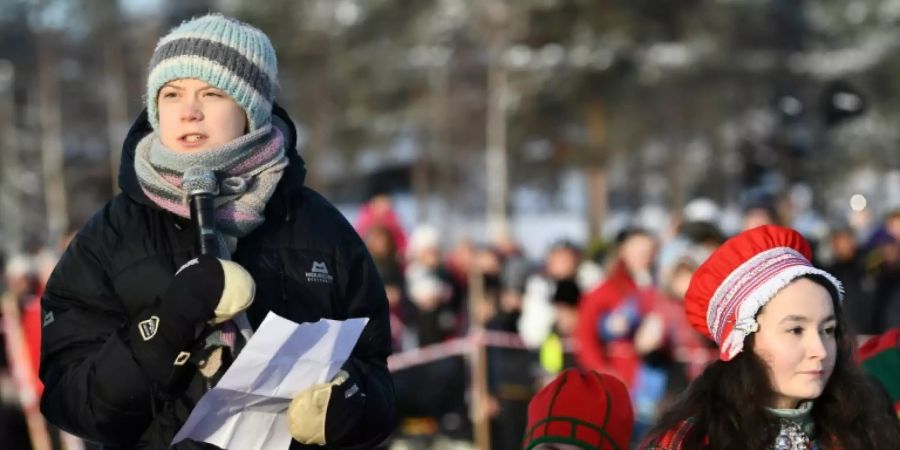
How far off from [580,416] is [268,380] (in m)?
1.32

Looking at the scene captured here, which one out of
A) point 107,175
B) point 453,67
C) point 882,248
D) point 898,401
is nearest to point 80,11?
point 107,175

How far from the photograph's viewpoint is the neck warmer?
3.79m

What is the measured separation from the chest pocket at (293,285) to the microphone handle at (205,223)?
219 mm

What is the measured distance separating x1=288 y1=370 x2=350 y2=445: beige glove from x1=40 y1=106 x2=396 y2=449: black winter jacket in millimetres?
51

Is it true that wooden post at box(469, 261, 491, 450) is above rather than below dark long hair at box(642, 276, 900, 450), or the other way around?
below

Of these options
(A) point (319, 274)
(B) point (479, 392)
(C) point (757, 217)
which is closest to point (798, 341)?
(A) point (319, 274)

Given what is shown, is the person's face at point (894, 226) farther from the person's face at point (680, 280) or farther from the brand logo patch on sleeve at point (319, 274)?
the brand logo patch on sleeve at point (319, 274)

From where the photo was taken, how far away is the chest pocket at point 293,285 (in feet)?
11.5

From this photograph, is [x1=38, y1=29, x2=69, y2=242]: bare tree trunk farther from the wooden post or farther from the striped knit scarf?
the striped knit scarf

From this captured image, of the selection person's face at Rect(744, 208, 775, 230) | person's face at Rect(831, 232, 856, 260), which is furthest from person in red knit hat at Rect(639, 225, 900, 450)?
person's face at Rect(831, 232, 856, 260)

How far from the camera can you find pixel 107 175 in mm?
44500

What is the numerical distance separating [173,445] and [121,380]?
0.23 m

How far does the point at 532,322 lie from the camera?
40.0 ft

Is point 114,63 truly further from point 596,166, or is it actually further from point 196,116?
point 196,116
